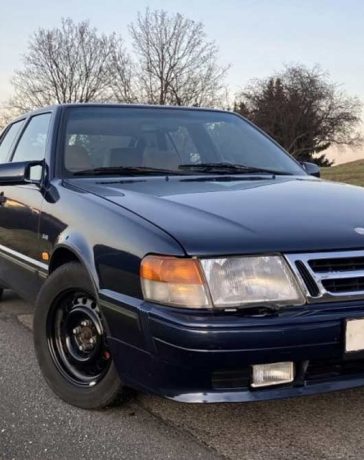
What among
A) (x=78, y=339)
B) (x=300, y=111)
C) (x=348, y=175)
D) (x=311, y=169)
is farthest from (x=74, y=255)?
(x=300, y=111)

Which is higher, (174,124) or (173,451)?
(174,124)

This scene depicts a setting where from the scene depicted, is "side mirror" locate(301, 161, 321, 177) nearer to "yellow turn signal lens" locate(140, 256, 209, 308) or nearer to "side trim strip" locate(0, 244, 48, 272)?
"side trim strip" locate(0, 244, 48, 272)

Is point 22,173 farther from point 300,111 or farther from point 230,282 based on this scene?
point 300,111

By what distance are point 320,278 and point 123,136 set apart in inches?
76.7

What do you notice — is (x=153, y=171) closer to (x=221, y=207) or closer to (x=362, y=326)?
(x=221, y=207)

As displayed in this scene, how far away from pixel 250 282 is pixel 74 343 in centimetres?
117

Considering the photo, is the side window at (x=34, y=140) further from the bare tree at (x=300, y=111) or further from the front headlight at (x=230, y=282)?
the bare tree at (x=300, y=111)

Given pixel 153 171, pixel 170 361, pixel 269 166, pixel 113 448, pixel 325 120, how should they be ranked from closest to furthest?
pixel 170 361 → pixel 113 448 → pixel 153 171 → pixel 269 166 → pixel 325 120

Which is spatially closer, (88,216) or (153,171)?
(88,216)

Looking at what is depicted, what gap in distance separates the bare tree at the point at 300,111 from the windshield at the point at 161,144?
172ft

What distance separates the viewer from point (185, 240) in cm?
254

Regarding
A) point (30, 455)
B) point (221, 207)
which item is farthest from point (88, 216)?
point (30, 455)

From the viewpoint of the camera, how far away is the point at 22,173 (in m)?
3.81

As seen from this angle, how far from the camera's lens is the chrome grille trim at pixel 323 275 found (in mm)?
2518
